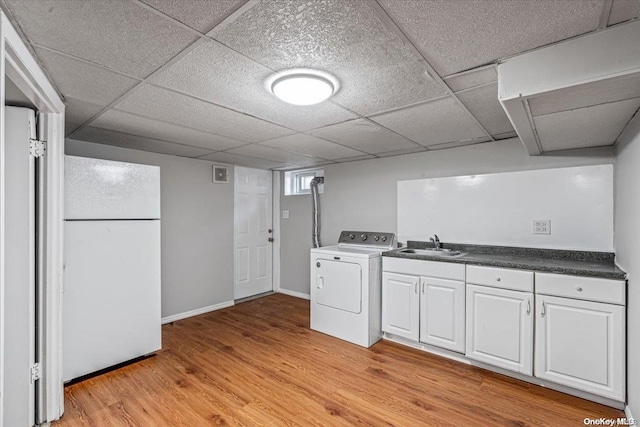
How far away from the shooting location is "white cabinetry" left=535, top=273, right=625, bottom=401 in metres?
1.95

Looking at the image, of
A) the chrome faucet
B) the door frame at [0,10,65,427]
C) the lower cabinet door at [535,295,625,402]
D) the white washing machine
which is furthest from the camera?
the chrome faucet

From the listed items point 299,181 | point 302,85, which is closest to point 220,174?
point 299,181

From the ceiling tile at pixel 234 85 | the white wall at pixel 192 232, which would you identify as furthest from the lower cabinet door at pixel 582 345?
the white wall at pixel 192 232

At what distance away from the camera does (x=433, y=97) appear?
6.17ft

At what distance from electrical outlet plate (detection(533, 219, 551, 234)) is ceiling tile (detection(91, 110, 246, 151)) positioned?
2832 mm

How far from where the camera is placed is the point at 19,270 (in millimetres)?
1753

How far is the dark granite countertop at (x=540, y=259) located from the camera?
206 cm

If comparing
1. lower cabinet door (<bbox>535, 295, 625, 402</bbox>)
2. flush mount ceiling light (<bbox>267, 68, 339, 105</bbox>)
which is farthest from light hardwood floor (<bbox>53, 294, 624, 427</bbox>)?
flush mount ceiling light (<bbox>267, 68, 339, 105</bbox>)

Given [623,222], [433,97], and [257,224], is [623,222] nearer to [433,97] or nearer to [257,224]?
[433,97]

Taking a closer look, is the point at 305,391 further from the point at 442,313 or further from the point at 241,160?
the point at 241,160

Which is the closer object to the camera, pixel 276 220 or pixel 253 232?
pixel 253 232

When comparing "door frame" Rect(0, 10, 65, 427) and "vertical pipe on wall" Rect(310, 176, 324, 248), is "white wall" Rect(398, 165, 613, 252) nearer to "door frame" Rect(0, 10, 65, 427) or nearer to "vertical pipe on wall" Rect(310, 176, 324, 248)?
"vertical pipe on wall" Rect(310, 176, 324, 248)

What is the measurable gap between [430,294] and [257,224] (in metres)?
2.84

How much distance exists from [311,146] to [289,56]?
1765mm
